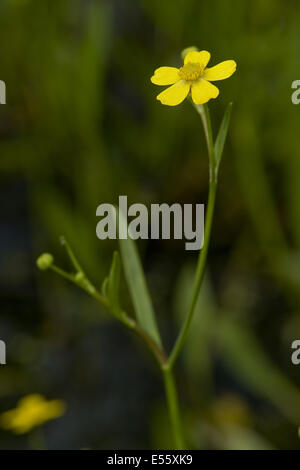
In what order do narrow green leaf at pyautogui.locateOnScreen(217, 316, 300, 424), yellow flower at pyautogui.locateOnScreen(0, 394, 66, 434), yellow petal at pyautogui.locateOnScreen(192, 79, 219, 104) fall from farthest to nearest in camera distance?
narrow green leaf at pyautogui.locateOnScreen(217, 316, 300, 424) < yellow flower at pyautogui.locateOnScreen(0, 394, 66, 434) < yellow petal at pyautogui.locateOnScreen(192, 79, 219, 104)

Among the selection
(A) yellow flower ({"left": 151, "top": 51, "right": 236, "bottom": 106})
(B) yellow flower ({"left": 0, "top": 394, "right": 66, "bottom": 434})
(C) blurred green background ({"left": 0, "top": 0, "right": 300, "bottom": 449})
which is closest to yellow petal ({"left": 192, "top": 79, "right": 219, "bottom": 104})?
(A) yellow flower ({"left": 151, "top": 51, "right": 236, "bottom": 106})

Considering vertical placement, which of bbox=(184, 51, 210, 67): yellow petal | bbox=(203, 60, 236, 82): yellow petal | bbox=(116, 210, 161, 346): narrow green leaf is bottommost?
bbox=(116, 210, 161, 346): narrow green leaf

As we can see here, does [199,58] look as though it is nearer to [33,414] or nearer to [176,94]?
[176,94]

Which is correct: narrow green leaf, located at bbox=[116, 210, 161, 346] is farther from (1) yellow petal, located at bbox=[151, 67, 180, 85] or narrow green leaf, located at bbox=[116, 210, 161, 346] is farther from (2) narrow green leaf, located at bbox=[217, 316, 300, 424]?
(2) narrow green leaf, located at bbox=[217, 316, 300, 424]

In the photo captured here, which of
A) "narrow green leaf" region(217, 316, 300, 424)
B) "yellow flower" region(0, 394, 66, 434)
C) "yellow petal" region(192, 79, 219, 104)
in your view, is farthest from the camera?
"narrow green leaf" region(217, 316, 300, 424)

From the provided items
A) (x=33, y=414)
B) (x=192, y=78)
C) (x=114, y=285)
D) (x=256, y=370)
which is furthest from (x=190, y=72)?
(x=256, y=370)

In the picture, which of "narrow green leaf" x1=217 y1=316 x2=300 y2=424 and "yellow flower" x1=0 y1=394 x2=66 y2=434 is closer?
"yellow flower" x1=0 y1=394 x2=66 y2=434
